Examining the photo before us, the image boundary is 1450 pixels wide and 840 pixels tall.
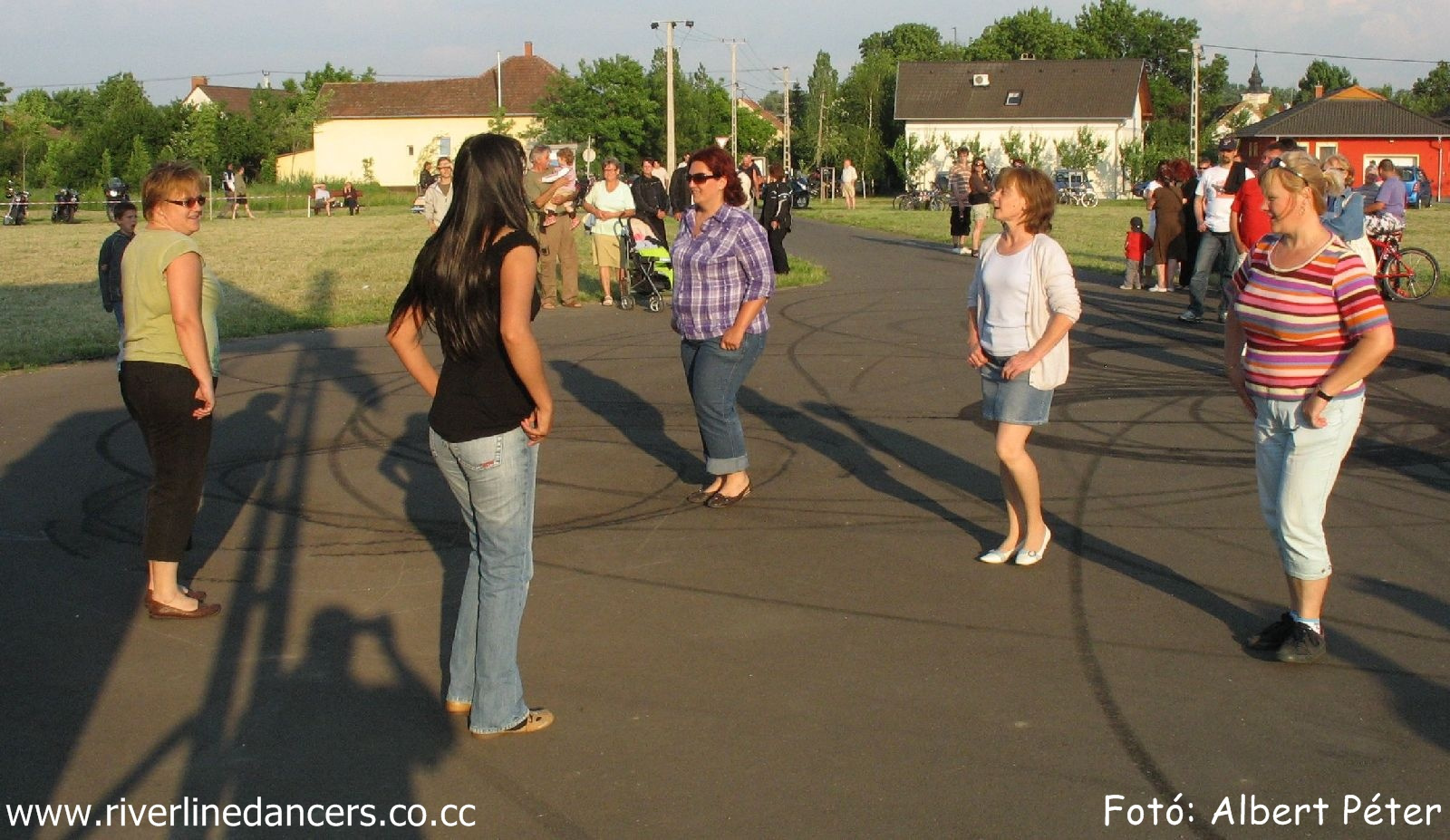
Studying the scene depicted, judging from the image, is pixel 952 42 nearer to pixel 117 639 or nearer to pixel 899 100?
pixel 899 100

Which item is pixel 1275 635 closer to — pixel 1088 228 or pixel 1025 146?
pixel 1088 228

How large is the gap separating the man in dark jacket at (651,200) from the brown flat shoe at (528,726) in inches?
531

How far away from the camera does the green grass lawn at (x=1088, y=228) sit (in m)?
25.3

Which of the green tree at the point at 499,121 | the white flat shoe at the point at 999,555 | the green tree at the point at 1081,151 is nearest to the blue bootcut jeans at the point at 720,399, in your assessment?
the white flat shoe at the point at 999,555

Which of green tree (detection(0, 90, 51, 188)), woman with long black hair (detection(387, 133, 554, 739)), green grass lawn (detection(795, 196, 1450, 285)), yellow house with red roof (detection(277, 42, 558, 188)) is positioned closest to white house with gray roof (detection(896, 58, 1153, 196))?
green grass lawn (detection(795, 196, 1450, 285))

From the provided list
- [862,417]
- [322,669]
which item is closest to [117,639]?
[322,669]

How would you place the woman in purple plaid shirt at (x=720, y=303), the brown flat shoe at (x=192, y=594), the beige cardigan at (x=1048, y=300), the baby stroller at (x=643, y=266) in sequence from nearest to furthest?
the brown flat shoe at (x=192, y=594)
the beige cardigan at (x=1048, y=300)
the woman in purple plaid shirt at (x=720, y=303)
the baby stroller at (x=643, y=266)

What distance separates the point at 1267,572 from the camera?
6371 millimetres

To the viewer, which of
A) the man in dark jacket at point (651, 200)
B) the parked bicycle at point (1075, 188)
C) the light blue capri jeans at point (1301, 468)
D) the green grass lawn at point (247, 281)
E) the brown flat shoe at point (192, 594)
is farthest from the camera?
the parked bicycle at point (1075, 188)

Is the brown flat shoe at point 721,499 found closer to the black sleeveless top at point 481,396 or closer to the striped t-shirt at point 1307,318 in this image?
the striped t-shirt at point 1307,318

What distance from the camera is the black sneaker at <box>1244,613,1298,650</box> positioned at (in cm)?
536

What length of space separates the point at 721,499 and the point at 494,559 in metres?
3.25

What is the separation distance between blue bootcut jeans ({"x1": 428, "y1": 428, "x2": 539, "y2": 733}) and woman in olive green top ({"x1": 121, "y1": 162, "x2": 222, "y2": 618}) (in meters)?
1.79

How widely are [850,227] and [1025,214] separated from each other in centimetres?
3366
